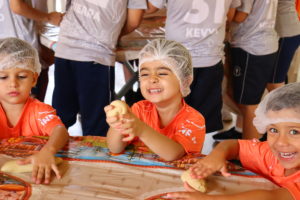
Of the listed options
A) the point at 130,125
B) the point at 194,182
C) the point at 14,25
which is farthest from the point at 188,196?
the point at 14,25

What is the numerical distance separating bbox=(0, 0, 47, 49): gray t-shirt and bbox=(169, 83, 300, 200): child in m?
1.63

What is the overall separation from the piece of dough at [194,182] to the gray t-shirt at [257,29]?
4.90ft

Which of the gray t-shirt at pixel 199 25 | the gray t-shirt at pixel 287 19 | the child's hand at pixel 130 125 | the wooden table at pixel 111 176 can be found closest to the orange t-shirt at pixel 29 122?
the wooden table at pixel 111 176

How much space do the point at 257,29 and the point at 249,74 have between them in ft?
1.04

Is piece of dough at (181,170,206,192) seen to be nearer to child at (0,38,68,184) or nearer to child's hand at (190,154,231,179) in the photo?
child's hand at (190,154,231,179)

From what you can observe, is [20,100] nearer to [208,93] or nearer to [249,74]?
[208,93]

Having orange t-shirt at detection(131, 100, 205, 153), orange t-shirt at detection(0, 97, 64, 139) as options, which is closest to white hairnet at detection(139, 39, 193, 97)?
orange t-shirt at detection(131, 100, 205, 153)

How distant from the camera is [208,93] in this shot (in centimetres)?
225

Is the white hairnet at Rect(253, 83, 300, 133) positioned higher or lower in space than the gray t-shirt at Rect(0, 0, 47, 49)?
lower

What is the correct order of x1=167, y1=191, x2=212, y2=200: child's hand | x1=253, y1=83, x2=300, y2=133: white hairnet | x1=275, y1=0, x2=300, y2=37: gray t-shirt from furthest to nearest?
1. x1=275, y1=0, x2=300, y2=37: gray t-shirt
2. x1=253, y1=83, x2=300, y2=133: white hairnet
3. x1=167, y1=191, x2=212, y2=200: child's hand

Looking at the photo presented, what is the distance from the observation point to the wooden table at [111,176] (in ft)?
3.38

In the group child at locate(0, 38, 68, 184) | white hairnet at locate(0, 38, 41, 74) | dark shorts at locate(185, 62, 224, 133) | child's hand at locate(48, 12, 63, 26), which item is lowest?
dark shorts at locate(185, 62, 224, 133)

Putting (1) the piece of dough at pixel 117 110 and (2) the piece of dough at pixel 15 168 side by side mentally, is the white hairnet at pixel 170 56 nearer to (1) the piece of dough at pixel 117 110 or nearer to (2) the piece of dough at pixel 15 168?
(1) the piece of dough at pixel 117 110

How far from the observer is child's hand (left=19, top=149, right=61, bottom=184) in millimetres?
1084
